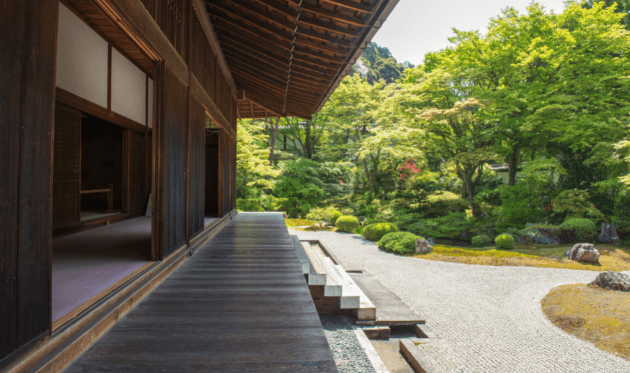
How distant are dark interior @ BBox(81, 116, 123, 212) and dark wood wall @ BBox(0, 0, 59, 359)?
5061 millimetres

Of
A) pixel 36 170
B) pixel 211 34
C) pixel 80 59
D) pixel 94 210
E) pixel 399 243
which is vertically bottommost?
pixel 399 243

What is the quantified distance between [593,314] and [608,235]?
7821 millimetres

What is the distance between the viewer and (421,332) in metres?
5.00

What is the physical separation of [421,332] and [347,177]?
14.4 metres

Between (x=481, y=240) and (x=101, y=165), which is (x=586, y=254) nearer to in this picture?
(x=481, y=240)

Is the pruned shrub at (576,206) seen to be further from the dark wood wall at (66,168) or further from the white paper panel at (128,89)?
the dark wood wall at (66,168)

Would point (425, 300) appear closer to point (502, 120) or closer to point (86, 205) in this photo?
point (86, 205)

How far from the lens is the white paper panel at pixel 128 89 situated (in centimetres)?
486

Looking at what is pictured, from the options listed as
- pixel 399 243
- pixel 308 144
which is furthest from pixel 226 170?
pixel 308 144

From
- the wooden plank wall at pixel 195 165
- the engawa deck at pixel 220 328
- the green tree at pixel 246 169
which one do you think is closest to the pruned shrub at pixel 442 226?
the green tree at pixel 246 169

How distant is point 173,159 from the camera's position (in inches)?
115

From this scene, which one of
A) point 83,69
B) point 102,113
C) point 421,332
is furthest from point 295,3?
point 421,332

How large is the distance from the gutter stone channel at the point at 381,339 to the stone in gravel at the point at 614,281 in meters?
4.58

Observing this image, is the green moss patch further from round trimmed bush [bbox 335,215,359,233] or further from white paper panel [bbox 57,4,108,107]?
white paper panel [bbox 57,4,108,107]
